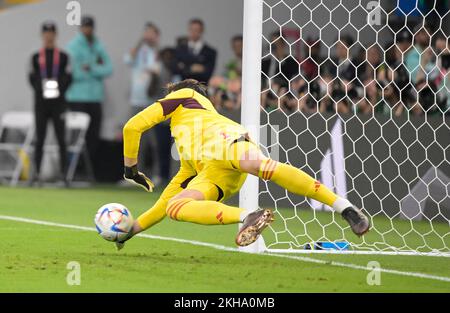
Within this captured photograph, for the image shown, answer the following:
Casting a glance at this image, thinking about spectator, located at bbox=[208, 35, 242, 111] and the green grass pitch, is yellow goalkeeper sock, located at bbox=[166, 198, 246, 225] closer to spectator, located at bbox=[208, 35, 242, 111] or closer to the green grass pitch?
the green grass pitch

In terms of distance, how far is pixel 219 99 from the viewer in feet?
48.5

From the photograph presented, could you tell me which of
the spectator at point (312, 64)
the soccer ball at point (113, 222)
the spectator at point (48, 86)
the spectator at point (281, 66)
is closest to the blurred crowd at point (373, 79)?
the spectator at point (281, 66)

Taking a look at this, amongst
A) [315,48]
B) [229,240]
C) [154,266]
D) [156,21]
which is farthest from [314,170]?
[156,21]

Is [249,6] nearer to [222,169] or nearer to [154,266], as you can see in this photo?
[222,169]

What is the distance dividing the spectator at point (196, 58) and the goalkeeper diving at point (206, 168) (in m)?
7.99

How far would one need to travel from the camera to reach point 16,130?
60.5 ft

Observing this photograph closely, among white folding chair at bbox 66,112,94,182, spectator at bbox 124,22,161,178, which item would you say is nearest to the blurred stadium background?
white folding chair at bbox 66,112,94,182

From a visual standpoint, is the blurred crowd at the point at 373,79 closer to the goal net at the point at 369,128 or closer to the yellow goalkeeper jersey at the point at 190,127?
the goal net at the point at 369,128

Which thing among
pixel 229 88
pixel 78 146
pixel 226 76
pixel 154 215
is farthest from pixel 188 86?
pixel 78 146

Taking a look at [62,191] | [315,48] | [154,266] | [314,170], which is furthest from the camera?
[62,191]

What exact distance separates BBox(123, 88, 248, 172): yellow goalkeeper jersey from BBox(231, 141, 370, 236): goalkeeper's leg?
151 mm

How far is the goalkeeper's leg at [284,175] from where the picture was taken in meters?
7.86

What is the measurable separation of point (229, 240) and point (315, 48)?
14.0ft

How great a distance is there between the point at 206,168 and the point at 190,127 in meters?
0.32
